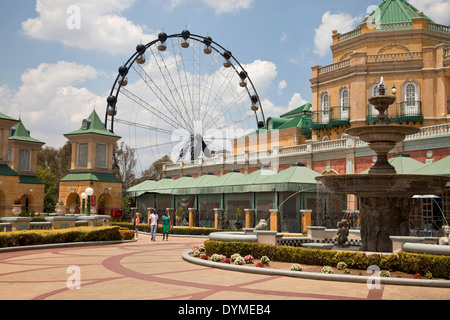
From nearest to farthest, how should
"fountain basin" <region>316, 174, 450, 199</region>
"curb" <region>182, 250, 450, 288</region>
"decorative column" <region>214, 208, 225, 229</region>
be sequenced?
"curb" <region>182, 250, 450, 288</region>, "fountain basin" <region>316, 174, 450, 199</region>, "decorative column" <region>214, 208, 225, 229</region>

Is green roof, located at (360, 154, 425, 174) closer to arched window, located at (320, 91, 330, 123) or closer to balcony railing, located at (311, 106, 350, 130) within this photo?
balcony railing, located at (311, 106, 350, 130)

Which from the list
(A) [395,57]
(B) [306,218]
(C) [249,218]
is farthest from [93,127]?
(A) [395,57]

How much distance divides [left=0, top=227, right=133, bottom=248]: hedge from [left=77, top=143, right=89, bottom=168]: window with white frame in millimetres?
24605

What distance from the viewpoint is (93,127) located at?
4972 cm

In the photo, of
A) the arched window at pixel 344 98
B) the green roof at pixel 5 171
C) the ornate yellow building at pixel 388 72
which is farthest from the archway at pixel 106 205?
the arched window at pixel 344 98

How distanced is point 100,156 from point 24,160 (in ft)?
29.8

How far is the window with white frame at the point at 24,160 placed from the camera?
5081cm

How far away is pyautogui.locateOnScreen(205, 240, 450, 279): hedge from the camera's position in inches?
458

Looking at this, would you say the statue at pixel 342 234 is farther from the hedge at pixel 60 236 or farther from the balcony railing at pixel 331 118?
the balcony railing at pixel 331 118

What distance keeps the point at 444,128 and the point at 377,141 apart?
53.6 feet

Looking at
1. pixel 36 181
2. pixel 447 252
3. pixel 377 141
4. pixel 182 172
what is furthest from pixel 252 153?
pixel 447 252

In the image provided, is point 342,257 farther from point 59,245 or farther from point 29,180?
point 29,180

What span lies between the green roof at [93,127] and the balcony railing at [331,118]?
21.3 meters

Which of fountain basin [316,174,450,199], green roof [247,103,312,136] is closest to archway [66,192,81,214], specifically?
green roof [247,103,312,136]
